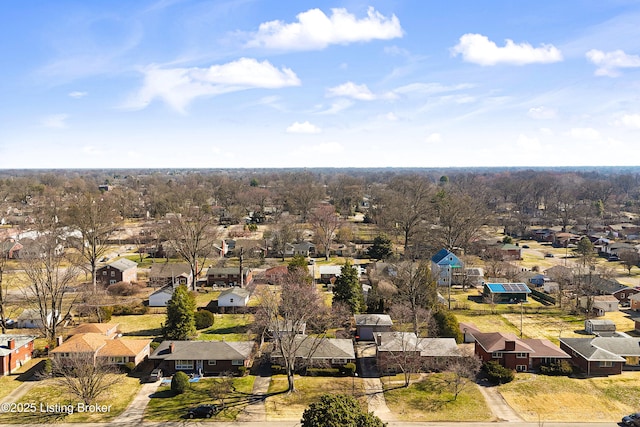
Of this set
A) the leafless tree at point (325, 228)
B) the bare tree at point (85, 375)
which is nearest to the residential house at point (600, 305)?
the leafless tree at point (325, 228)

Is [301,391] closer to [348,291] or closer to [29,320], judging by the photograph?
[348,291]

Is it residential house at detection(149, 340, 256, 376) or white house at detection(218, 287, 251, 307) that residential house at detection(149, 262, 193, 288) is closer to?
white house at detection(218, 287, 251, 307)

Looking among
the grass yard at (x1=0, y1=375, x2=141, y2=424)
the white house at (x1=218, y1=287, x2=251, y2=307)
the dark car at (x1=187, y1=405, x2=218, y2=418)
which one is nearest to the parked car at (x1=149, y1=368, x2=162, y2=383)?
the grass yard at (x1=0, y1=375, x2=141, y2=424)

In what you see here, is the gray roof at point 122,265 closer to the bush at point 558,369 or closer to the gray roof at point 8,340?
the gray roof at point 8,340

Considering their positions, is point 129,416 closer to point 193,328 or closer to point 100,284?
point 193,328

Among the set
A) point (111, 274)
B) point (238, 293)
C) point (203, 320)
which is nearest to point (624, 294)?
point (238, 293)
